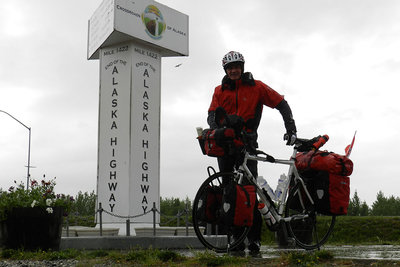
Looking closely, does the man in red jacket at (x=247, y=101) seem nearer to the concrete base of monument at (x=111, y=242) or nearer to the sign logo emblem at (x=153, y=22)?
the concrete base of monument at (x=111, y=242)

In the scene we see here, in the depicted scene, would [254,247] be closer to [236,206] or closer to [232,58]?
[236,206]

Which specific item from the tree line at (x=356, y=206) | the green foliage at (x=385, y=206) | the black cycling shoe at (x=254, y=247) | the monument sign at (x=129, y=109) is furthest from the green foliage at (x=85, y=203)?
the black cycling shoe at (x=254, y=247)

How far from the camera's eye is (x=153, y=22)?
16.3m

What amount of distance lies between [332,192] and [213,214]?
4.62 feet

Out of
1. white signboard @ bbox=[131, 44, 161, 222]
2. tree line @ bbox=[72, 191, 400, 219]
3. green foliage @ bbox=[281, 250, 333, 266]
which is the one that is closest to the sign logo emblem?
white signboard @ bbox=[131, 44, 161, 222]

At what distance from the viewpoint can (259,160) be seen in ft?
17.3

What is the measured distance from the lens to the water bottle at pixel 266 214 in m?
5.27

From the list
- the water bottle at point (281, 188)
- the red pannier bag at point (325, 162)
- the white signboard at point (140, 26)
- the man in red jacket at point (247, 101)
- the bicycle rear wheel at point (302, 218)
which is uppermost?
the white signboard at point (140, 26)

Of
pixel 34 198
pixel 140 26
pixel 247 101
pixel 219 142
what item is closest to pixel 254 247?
pixel 219 142

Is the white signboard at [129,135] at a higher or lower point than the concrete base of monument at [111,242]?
higher

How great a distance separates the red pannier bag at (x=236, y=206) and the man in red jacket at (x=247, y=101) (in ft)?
2.60

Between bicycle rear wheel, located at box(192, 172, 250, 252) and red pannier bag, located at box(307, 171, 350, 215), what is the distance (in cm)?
102

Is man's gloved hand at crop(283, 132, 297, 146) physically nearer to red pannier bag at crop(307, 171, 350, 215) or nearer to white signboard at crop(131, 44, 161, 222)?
red pannier bag at crop(307, 171, 350, 215)

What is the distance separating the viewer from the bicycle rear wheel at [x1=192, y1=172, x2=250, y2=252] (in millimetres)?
4906
